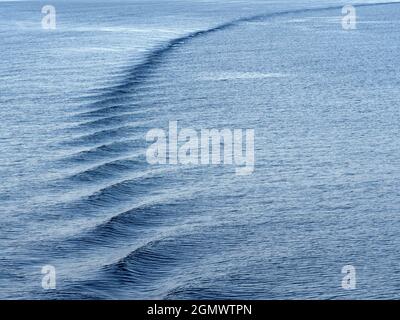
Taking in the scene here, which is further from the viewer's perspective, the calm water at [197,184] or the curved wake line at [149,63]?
the curved wake line at [149,63]

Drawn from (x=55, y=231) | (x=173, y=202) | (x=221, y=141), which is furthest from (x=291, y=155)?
(x=55, y=231)

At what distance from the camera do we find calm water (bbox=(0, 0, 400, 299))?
22.5m

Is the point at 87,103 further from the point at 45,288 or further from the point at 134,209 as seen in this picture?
the point at 45,288

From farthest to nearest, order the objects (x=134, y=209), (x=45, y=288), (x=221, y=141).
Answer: (x=221, y=141), (x=134, y=209), (x=45, y=288)

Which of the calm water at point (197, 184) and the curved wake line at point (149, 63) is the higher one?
the curved wake line at point (149, 63)

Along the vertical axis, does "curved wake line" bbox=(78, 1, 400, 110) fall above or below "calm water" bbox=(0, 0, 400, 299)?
above

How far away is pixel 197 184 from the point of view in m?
29.6

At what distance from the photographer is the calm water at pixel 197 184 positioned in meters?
22.5

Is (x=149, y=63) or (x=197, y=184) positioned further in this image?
(x=149, y=63)

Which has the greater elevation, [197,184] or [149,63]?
[149,63]

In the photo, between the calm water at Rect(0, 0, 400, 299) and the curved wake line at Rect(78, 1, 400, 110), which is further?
the curved wake line at Rect(78, 1, 400, 110)

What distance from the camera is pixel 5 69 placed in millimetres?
54469
